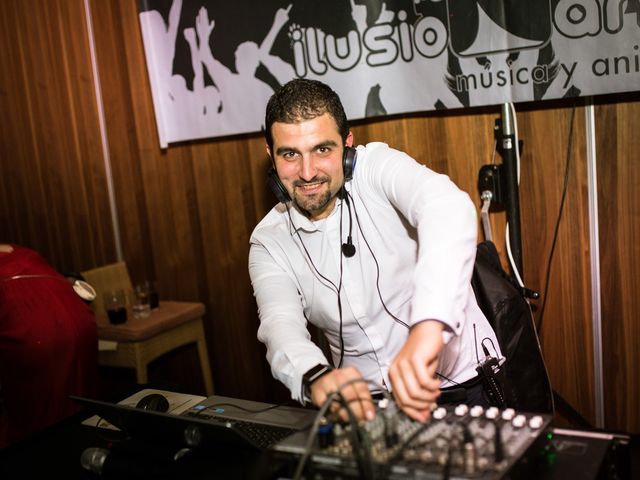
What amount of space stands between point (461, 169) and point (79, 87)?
236cm

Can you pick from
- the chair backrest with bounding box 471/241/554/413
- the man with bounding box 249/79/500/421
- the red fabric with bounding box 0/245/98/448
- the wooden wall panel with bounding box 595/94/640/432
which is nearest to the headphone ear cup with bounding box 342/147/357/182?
the man with bounding box 249/79/500/421

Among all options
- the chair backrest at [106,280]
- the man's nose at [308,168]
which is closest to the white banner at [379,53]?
the chair backrest at [106,280]

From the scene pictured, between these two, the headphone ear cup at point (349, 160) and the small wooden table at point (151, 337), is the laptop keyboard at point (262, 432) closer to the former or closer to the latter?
the headphone ear cup at point (349, 160)

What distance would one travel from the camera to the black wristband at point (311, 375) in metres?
1.33

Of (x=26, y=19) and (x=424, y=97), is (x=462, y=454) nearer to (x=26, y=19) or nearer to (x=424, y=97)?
(x=424, y=97)

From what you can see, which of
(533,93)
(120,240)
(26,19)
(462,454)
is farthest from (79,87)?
(462,454)

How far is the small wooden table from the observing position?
315cm

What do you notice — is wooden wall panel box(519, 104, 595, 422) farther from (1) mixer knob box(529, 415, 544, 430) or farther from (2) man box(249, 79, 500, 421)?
(1) mixer knob box(529, 415, 544, 430)

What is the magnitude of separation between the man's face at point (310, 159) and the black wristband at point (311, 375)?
590 millimetres

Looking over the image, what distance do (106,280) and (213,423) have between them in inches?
101

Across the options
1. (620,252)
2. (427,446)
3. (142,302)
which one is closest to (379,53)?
(620,252)

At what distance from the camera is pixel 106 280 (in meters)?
3.59

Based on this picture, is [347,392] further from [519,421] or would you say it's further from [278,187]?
[278,187]

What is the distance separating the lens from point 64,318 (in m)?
2.74
